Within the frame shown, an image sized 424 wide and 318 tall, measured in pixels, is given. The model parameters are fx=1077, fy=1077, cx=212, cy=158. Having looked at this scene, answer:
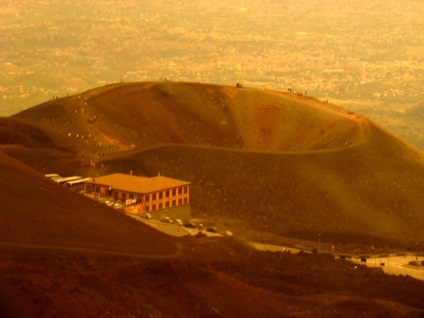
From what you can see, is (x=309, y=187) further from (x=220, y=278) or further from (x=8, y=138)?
(x=220, y=278)

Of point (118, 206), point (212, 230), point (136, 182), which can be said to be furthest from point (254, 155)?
point (212, 230)

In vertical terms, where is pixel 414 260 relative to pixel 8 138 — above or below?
below

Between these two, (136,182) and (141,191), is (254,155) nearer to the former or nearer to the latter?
(136,182)

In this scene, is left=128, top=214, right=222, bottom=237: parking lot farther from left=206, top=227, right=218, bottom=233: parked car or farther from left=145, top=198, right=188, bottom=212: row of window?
left=145, top=198, right=188, bottom=212: row of window

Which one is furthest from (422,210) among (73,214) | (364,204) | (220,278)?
(220,278)

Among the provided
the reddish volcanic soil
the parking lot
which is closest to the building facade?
the reddish volcanic soil

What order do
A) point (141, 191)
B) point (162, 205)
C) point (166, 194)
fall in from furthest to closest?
point (166, 194), point (162, 205), point (141, 191)
